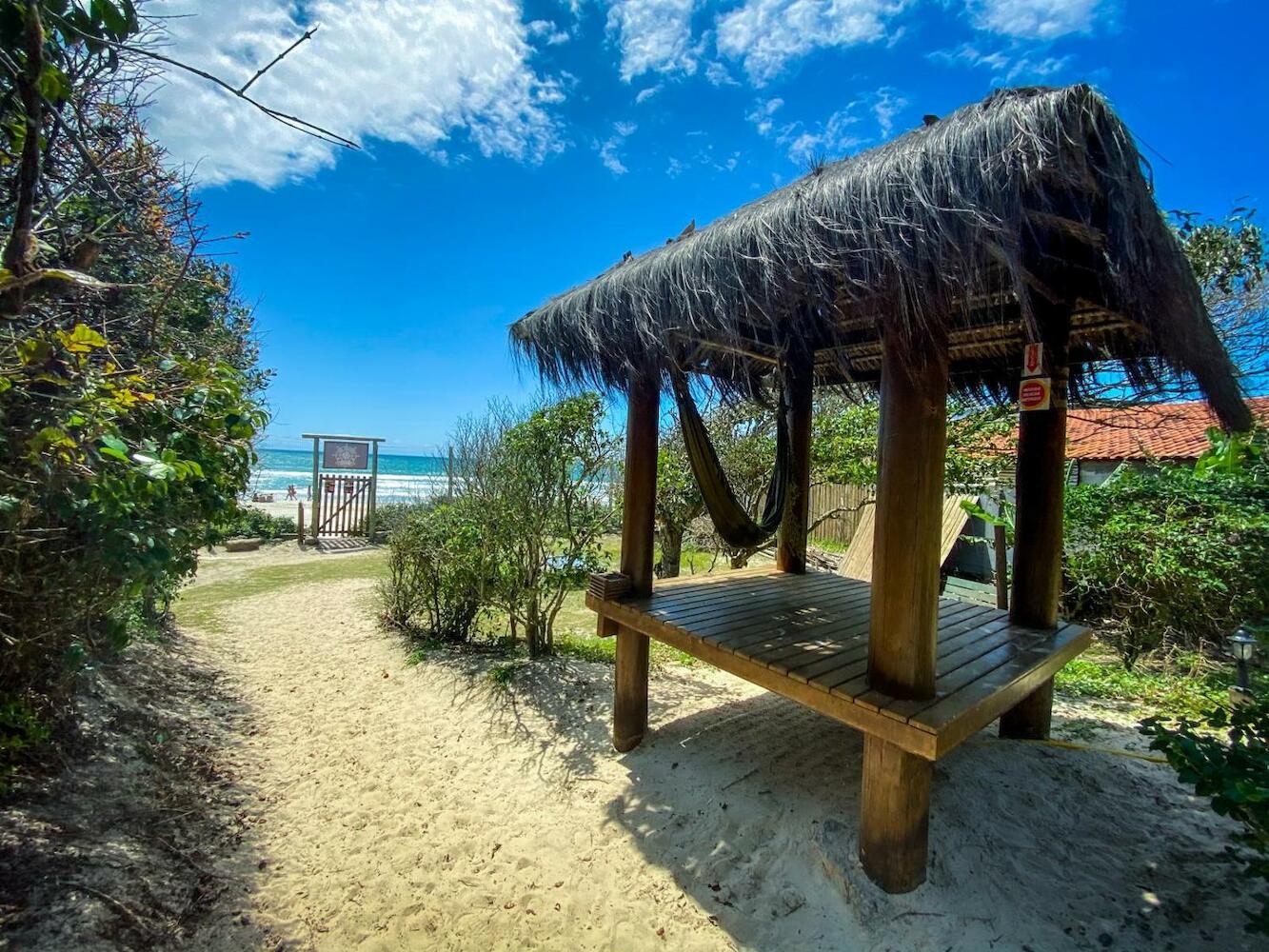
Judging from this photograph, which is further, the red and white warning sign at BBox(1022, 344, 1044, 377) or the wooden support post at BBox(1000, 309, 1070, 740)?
the wooden support post at BBox(1000, 309, 1070, 740)

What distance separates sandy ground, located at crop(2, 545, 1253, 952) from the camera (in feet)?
6.05

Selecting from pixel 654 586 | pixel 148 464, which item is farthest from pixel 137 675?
pixel 654 586

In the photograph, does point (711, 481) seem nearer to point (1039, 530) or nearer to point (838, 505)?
point (1039, 530)

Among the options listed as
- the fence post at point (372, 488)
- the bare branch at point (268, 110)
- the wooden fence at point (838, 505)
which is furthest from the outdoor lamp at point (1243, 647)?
the fence post at point (372, 488)

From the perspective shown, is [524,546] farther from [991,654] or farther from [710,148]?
[710,148]

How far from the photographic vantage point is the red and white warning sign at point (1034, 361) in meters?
2.49

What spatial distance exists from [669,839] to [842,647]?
1.14 m

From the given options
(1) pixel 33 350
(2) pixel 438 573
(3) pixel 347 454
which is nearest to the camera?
(1) pixel 33 350

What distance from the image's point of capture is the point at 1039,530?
111 inches

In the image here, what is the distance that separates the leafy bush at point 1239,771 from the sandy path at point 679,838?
1.80ft

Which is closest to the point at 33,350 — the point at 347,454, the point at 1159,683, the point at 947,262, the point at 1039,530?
the point at 947,262

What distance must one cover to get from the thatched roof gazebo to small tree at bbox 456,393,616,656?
1.09 meters

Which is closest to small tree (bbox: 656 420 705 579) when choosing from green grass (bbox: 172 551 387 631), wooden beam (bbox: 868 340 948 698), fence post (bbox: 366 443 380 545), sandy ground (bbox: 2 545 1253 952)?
sandy ground (bbox: 2 545 1253 952)

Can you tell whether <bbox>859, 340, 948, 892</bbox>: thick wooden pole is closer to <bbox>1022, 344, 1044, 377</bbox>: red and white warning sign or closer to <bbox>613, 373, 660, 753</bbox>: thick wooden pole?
<bbox>1022, 344, 1044, 377</bbox>: red and white warning sign
